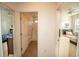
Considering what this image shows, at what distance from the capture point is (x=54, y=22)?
2.68m

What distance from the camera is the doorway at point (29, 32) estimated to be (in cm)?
298

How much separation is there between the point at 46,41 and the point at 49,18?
62 cm

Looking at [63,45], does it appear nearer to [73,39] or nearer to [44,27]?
[73,39]

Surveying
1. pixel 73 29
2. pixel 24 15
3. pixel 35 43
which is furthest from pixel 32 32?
pixel 73 29

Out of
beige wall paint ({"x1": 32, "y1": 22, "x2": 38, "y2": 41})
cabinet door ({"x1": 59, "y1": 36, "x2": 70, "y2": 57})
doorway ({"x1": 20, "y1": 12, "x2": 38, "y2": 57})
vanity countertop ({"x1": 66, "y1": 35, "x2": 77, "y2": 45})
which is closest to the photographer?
vanity countertop ({"x1": 66, "y1": 35, "x2": 77, "y2": 45})

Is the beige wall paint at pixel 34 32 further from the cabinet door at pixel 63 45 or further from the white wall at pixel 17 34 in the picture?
the cabinet door at pixel 63 45

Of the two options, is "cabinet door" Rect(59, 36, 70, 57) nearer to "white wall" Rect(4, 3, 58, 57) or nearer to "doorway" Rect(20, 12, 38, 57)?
"white wall" Rect(4, 3, 58, 57)

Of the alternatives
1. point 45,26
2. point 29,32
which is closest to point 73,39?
point 45,26

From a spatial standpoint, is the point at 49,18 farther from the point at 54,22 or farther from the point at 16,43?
the point at 16,43

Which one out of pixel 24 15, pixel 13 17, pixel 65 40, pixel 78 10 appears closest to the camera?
pixel 78 10

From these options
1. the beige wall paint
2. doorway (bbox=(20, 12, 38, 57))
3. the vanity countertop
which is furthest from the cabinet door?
the beige wall paint

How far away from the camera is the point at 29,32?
10.9 feet

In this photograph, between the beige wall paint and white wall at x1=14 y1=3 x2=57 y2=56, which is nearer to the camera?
white wall at x1=14 y1=3 x2=57 y2=56

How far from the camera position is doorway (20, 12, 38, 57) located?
2.98 m
